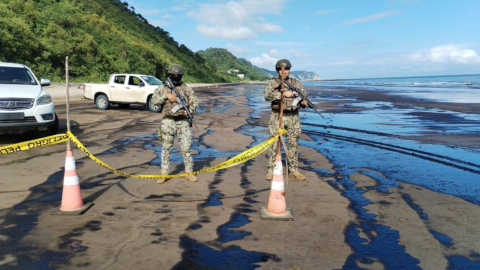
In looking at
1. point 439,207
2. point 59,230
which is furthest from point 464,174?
Result: point 59,230

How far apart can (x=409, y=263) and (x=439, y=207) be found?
1875 millimetres

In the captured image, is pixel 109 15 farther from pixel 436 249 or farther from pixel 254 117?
pixel 436 249

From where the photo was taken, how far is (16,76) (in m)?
9.30

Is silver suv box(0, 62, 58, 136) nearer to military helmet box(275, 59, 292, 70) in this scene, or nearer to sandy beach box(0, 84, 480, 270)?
sandy beach box(0, 84, 480, 270)

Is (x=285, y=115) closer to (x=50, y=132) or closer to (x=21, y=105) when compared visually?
(x=21, y=105)

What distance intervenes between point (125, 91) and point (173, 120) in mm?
12045

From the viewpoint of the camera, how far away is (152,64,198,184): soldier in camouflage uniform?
5.70m

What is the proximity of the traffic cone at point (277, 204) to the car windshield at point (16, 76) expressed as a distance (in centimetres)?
773

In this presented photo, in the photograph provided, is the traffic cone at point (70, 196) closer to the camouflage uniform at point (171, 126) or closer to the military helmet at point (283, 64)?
the camouflage uniform at point (171, 126)

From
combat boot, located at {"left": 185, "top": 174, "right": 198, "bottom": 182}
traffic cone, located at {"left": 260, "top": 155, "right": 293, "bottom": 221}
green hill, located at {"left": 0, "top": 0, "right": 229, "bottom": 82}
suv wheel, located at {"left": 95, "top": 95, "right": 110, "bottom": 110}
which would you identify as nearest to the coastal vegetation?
green hill, located at {"left": 0, "top": 0, "right": 229, "bottom": 82}

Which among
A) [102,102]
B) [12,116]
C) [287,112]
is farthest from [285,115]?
[102,102]

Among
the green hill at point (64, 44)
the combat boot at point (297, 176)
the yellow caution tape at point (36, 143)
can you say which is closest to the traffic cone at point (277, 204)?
the combat boot at point (297, 176)

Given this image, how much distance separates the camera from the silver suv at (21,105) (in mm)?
→ 8008

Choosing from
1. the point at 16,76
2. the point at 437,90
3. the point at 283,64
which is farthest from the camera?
the point at 437,90
